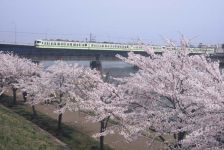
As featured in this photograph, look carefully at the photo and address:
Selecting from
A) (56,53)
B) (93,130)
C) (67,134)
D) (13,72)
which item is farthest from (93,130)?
(56,53)

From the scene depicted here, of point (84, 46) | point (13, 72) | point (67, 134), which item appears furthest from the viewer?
point (84, 46)

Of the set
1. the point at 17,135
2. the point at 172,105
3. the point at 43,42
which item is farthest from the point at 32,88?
the point at 43,42

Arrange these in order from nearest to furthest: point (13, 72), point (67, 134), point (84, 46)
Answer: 1. point (67, 134)
2. point (13, 72)
3. point (84, 46)

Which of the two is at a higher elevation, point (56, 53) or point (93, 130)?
point (56, 53)

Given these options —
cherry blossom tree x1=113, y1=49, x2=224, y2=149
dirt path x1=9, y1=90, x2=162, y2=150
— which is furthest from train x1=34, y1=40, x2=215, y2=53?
cherry blossom tree x1=113, y1=49, x2=224, y2=149

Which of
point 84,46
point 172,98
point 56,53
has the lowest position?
point 172,98

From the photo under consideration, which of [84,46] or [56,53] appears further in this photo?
[84,46]

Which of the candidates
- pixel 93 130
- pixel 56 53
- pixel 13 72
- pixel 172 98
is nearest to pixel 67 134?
pixel 93 130

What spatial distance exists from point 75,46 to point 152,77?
7081cm

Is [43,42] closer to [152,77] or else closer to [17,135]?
[17,135]

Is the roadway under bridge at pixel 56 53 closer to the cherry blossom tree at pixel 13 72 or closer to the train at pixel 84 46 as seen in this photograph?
the train at pixel 84 46

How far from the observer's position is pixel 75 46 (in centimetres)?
8400

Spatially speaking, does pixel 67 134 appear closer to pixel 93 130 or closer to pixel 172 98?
pixel 93 130

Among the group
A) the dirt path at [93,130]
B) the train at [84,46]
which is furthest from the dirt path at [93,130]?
the train at [84,46]
